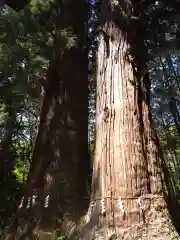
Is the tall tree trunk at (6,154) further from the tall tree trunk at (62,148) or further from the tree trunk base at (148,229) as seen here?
the tree trunk base at (148,229)

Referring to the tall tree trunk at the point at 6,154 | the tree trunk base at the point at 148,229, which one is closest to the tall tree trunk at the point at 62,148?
the tree trunk base at the point at 148,229

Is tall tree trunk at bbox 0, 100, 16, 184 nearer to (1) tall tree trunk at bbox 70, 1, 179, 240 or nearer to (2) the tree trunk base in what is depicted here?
(1) tall tree trunk at bbox 70, 1, 179, 240

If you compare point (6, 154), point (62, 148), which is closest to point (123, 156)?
point (62, 148)

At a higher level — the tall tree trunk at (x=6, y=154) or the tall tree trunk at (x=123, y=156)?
Result: the tall tree trunk at (x=6, y=154)

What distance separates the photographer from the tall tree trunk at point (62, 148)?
4.32m

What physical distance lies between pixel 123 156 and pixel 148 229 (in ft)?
2.22

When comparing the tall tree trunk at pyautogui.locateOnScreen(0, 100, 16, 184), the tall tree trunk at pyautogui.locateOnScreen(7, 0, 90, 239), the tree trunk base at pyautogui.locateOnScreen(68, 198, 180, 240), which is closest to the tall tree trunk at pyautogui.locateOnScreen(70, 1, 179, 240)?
the tree trunk base at pyautogui.locateOnScreen(68, 198, 180, 240)

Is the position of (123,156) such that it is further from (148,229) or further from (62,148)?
(62,148)

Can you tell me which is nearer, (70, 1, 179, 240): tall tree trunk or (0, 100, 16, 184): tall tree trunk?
(70, 1, 179, 240): tall tree trunk

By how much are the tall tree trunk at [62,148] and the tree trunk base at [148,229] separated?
1343 millimetres

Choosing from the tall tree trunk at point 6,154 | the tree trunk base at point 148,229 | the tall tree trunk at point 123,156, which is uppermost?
the tall tree trunk at point 6,154

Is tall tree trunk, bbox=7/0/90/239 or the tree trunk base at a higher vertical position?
tall tree trunk, bbox=7/0/90/239

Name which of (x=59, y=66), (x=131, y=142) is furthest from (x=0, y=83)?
(x=131, y=142)

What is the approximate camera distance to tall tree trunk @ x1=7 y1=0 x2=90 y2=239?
14.2 ft
